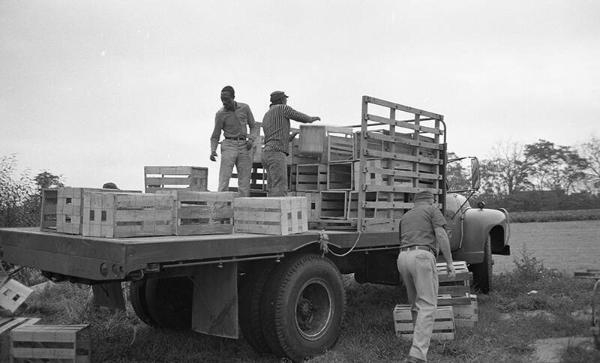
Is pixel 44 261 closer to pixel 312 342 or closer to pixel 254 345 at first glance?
pixel 254 345

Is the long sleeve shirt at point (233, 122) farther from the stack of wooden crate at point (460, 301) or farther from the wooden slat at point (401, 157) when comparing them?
the stack of wooden crate at point (460, 301)

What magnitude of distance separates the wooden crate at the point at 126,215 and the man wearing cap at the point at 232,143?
2.66m

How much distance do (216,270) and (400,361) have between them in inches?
82.5

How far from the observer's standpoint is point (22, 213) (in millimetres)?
12234

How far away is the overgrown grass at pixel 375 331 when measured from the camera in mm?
6152

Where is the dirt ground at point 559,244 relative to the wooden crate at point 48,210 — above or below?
below

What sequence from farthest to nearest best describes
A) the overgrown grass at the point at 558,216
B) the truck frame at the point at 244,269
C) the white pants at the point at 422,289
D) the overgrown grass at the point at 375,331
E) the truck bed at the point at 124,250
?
the overgrown grass at the point at 558,216, the overgrown grass at the point at 375,331, the white pants at the point at 422,289, the truck frame at the point at 244,269, the truck bed at the point at 124,250

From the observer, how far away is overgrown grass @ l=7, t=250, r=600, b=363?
6152mm

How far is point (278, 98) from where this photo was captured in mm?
7949

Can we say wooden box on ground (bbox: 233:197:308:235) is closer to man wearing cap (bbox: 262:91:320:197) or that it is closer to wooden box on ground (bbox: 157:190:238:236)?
wooden box on ground (bbox: 157:190:238:236)

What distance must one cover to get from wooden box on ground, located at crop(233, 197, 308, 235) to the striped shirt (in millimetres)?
1633

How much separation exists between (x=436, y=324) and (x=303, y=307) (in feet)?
5.52

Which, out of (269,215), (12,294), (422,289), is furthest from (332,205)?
(12,294)

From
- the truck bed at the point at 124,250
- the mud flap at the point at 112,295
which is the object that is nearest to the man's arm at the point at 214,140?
the truck bed at the point at 124,250
